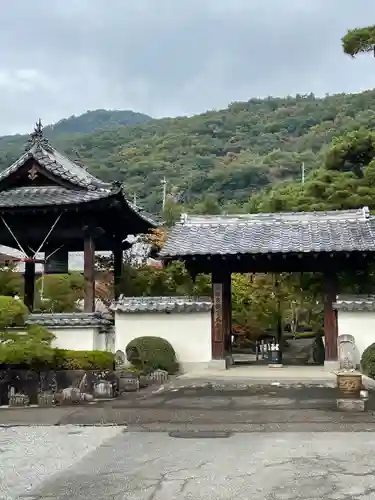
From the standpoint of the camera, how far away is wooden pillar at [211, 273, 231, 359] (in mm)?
17312

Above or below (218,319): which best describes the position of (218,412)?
below

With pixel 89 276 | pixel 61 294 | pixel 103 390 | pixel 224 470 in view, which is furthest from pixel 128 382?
pixel 224 470

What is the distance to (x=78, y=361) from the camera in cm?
1261

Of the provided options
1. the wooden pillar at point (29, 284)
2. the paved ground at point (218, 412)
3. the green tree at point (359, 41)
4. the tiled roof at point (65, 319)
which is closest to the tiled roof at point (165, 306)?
the tiled roof at point (65, 319)

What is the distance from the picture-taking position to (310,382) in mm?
13898

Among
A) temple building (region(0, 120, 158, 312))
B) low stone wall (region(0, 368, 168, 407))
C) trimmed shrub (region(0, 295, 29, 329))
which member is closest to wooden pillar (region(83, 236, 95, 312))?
temple building (region(0, 120, 158, 312))

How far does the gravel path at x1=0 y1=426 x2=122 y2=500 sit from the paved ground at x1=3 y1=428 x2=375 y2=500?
0.60ft

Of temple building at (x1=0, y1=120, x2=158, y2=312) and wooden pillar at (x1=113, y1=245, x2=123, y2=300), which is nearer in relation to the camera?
temple building at (x1=0, y1=120, x2=158, y2=312)

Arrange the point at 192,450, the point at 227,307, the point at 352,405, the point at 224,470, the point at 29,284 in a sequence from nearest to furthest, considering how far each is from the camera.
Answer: the point at 224,470
the point at 192,450
the point at 352,405
the point at 227,307
the point at 29,284

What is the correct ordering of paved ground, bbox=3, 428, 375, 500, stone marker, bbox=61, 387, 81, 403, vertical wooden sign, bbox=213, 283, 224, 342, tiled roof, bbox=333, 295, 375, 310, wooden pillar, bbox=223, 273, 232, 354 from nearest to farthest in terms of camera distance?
paved ground, bbox=3, 428, 375, 500 → stone marker, bbox=61, 387, 81, 403 → tiled roof, bbox=333, 295, 375, 310 → vertical wooden sign, bbox=213, 283, 224, 342 → wooden pillar, bbox=223, 273, 232, 354

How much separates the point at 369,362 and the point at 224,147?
2936 inches

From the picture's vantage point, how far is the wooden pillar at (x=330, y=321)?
16.9 m

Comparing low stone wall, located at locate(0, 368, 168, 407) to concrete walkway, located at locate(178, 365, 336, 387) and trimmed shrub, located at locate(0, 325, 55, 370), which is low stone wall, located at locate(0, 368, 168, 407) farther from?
concrete walkway, located at locate(178, 365, 336, 387)

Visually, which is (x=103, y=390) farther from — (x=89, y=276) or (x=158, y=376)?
(x=89, y=276)
